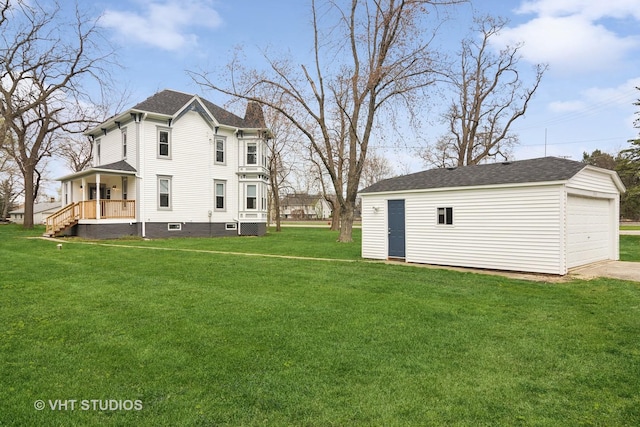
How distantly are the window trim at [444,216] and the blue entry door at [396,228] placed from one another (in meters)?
1.36

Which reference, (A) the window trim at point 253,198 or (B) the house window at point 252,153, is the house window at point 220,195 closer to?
(A) the window trim at point 253,198

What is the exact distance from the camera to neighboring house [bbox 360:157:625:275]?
10586 millimetres

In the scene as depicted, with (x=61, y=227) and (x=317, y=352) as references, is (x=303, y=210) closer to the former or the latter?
(x=61, y=227)

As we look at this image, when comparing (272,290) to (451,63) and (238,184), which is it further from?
(238,184)

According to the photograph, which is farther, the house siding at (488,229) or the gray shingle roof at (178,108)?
the gray shingle roof at (178,108)

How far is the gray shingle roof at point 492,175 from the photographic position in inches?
426

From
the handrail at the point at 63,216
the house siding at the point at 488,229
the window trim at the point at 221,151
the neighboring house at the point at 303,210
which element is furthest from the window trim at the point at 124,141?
the neighboring house at the point at 303,210

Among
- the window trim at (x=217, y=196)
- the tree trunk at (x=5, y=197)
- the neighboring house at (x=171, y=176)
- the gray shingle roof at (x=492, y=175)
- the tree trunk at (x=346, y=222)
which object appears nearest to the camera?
the gray shingle roof at (x=492, y=175)

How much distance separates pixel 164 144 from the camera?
22719 mm

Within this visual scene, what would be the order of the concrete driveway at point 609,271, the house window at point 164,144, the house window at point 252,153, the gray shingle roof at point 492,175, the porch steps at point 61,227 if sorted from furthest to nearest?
the house window at point 252,153
the house window at point 164,144
the porch steps at point 61,227
the gray shingle roof at point 492,175
the concrete driveway at point 609,271

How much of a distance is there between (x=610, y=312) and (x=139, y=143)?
71.6 ft

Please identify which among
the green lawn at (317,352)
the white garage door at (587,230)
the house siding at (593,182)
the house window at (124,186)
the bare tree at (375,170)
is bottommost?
the green lawn at (317,352)

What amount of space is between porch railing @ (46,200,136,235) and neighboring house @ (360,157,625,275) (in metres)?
14.1

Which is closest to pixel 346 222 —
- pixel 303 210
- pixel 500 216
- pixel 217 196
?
pixel 217 196
